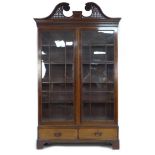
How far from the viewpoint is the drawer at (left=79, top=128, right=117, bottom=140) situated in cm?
381

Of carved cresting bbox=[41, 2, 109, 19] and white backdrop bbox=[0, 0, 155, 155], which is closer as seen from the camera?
carved cresting bbox=[41, 2, 109, 19]

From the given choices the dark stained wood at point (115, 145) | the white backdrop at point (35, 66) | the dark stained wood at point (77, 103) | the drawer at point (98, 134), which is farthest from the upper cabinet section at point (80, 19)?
the dark stained wood at point (115, 145)

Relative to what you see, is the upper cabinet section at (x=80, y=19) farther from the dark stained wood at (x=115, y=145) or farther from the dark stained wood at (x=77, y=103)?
the dark stained wood at (x=115, y=145)

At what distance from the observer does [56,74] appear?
155 inches

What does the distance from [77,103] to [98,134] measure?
1.71 ft

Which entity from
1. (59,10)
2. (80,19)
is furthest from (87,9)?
(59,10)

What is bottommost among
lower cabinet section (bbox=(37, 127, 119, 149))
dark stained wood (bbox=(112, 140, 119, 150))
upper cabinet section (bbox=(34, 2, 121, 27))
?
dark stained wood (bbox=(112, 140, 119, 150))

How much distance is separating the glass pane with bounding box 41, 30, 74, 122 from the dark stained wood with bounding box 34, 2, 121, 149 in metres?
0.06

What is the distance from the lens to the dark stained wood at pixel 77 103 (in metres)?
3.81

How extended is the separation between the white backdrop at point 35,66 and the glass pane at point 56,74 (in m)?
0.39

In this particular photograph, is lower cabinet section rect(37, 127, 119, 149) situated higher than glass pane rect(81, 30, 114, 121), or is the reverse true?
glass pane rect(81, 30, 114, 121)

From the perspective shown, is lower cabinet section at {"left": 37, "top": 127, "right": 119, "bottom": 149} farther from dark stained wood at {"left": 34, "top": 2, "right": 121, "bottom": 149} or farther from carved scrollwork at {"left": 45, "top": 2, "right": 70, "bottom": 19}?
carved scrollwork at {"left": 45, "top": 2, "right": 70, "bottom": 19}

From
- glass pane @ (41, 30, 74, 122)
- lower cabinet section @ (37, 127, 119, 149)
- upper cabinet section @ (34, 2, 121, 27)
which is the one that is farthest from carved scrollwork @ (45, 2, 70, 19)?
lower cabinet section @ (37, 127, 119, 149)
